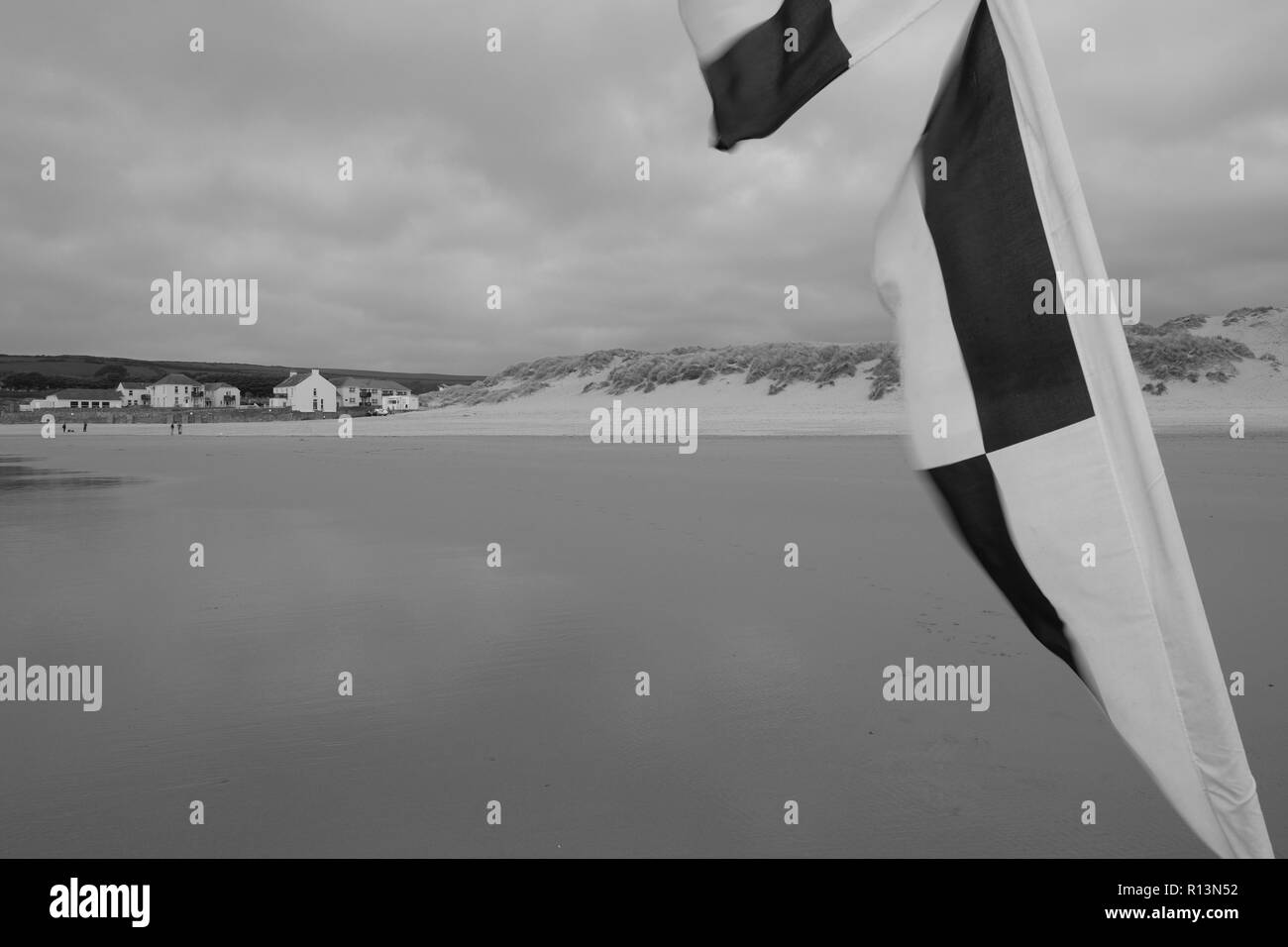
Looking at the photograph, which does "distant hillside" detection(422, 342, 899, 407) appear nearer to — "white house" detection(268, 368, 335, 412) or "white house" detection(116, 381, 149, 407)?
"white house" detection(268, 368, 335, 412)

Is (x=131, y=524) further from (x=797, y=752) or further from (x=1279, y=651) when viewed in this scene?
(x=1279, y=651)

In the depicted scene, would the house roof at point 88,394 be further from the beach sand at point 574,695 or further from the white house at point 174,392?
the beach sand at point 574,695

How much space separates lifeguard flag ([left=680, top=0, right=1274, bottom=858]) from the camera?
179cm

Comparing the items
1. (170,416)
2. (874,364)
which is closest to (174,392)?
(170,416)

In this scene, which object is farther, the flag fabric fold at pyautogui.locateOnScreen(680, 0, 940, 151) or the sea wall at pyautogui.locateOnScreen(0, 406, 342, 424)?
the sea wall at pyautogui.locateOnScreen(0, 406, 342, 424)

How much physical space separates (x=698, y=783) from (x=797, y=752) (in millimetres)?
561

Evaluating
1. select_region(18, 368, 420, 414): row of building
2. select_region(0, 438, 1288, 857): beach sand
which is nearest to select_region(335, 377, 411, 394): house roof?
select_region(18, 368, 420, 414): row of building

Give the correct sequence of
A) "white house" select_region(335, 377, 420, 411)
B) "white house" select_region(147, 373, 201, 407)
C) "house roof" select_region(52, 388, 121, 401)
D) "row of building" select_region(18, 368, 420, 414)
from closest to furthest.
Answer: "row of building" select_region(18, 368, 420, 414), "house roof" select_region(52, 388, 121, 401), "white house" select_region(335, 377, 420, 411), "white house" select_region(147, 373, 201, 407)

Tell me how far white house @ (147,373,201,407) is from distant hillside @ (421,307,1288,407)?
7268 cm

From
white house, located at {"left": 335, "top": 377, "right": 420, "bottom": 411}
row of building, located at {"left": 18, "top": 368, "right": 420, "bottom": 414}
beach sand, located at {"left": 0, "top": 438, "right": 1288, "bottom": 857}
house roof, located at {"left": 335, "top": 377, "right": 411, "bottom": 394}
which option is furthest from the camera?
house roof, located at {"left": 335, "top": 377, "right": 411, "bottom": 394}

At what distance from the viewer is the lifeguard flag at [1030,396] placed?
1.79m

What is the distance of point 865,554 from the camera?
7.93m

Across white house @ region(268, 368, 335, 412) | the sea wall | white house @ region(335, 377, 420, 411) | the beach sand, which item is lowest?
→ the beach sand

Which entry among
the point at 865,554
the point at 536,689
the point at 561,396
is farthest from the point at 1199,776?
the point at 561,396
